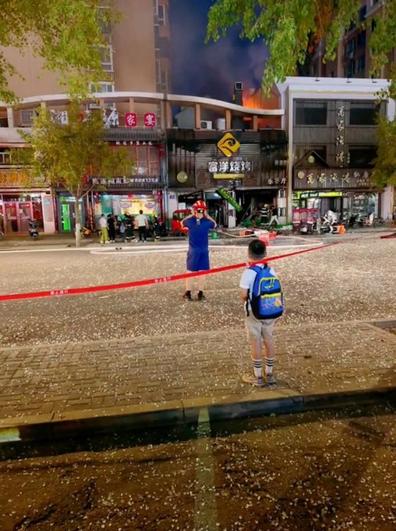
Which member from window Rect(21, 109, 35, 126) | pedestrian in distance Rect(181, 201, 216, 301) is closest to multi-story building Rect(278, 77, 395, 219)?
window Rect(21, 109, 35, 126)

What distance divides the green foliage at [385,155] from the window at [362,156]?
1.57 m

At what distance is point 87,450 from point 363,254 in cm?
1316

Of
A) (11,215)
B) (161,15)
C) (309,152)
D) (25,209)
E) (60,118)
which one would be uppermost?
(161,15)

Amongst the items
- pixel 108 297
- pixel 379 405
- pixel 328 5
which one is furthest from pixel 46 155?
pixel 379 405

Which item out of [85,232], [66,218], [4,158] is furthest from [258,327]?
[4,158]

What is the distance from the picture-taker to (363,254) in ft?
47.6

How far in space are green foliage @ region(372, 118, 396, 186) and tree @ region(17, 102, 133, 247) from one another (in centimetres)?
1950

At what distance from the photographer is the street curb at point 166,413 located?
3703 mm

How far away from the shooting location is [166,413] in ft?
12.7

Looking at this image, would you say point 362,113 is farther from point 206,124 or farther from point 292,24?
point 292,24

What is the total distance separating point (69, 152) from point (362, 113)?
24373 millimetres

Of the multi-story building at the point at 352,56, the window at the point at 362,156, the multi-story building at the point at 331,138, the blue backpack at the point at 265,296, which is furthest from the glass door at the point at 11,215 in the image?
the multi-story building at the point at 352,56

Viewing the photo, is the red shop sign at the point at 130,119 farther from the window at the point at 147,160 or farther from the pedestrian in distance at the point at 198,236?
the pedestrian in distance at the point at 198,236

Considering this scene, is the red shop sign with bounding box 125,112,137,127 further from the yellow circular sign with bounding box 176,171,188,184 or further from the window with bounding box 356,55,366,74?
the window with bounding box 356,55,366,74
